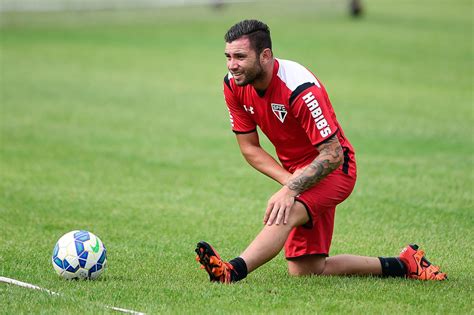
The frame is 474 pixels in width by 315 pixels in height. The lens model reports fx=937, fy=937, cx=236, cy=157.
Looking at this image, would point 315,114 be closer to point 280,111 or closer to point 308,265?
point 280,111

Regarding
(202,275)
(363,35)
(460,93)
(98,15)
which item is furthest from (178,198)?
(98,15)

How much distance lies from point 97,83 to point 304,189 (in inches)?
691

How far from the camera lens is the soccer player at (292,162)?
7414 millimetres

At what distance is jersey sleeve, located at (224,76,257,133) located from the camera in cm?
799

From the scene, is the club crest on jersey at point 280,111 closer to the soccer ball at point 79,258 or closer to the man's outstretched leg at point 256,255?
the man's outstretched leg at point 256,255

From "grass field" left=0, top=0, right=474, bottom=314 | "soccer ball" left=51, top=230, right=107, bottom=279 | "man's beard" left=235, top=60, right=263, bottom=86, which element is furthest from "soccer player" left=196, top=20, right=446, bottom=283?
"soccer ball" left=51, top=230, right=107, bottom=279

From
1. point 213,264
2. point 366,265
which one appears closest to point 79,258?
point 213,264

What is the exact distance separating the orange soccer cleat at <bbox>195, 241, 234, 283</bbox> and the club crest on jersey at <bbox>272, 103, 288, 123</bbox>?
1227mm

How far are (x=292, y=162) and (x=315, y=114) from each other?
2.53ft

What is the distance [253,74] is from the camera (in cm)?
748

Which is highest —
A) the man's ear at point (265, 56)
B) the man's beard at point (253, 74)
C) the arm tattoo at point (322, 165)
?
the man's ear at point (265, 56)

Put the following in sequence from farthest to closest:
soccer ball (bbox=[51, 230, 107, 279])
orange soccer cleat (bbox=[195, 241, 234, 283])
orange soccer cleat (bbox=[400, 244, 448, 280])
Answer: orange soccer cleat (bbox=[400, 244, 448, 280]) < soccer ball (bbox=[51, 230, 107, 279]) < orange soccer cleat (bbox=[195, 241, 234, 283])

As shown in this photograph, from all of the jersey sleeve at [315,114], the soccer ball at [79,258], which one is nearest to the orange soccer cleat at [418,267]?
the jersey sleeve at [315,114]

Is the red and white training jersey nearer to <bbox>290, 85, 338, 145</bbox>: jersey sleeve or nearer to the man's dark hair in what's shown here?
<bbox>290, 85, 338, 145</bbox>: jersey sleeve
